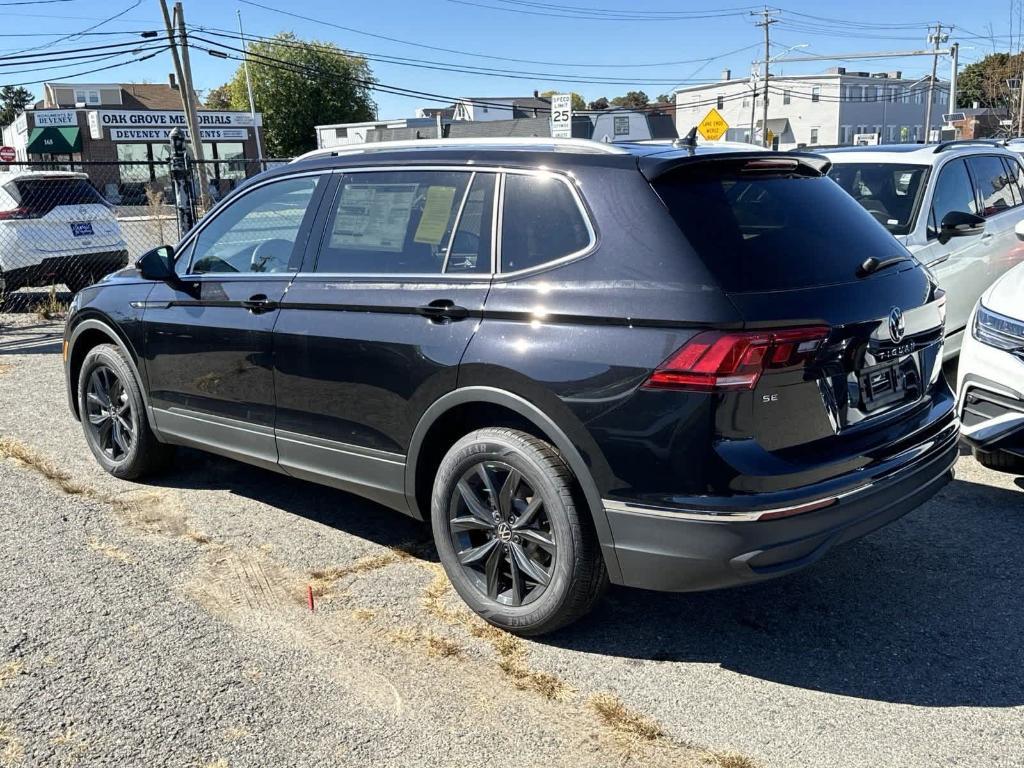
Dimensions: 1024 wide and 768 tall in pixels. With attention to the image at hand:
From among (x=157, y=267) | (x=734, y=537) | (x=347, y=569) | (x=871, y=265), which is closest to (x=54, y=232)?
(x=157, y=267)

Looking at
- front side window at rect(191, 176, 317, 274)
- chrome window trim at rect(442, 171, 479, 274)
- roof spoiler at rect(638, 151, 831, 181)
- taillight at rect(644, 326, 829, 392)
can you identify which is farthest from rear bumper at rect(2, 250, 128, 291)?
taillight at rect(644, 326, 829, 392)

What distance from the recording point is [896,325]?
3.44 m

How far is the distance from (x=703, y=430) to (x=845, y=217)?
4.21ft

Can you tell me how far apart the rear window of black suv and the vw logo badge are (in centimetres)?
21

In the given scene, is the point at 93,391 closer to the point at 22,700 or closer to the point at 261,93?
the point at 22,700

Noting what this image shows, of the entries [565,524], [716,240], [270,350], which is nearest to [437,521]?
[565,524]

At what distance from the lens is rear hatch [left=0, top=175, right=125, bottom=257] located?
11.8 meters

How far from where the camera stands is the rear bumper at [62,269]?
38.7ft

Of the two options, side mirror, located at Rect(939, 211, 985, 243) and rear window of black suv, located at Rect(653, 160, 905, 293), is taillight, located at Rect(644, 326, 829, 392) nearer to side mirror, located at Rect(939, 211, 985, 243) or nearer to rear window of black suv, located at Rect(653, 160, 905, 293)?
rear window of black suv, located at Rect(653, 160, 905, 293)

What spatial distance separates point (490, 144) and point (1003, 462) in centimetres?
357

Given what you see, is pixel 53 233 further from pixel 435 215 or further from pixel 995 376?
pixel 995 376

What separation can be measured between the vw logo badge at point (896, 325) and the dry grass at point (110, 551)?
11.2ft

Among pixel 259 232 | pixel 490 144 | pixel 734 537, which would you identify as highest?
pixel 490 144

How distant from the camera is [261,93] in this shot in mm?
70375
